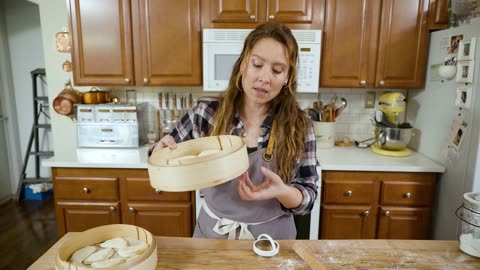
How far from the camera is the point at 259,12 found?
2035 millimetres

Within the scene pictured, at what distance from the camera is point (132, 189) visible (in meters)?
1.96

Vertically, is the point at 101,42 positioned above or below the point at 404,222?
above

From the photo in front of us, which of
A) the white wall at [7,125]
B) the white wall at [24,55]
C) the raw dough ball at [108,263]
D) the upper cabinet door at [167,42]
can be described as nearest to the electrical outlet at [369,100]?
the upper cabinet door at [167,42]

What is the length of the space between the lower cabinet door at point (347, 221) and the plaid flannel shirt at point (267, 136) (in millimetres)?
1002

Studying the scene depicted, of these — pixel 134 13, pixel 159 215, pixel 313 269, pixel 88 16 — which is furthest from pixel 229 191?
pixel 88 16

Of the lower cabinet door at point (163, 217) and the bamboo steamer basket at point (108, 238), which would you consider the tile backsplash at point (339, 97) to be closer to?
the lower cabinet door at point (163, 217)

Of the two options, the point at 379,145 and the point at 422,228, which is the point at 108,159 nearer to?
the point at 379,145

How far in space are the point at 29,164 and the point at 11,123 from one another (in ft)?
1.63

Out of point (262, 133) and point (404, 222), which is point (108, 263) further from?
point (404, 222)

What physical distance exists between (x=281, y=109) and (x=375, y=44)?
1.33 metres

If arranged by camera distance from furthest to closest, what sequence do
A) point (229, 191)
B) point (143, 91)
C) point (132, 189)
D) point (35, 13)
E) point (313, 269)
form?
1. point (35, 13)
2. point (143, 91)
3. point (132, 189)
4. point (229, 191)
5. point (313, 269)

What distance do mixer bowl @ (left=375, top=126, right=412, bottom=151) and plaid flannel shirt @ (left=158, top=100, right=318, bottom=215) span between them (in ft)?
3.99

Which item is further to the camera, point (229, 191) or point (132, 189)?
point (132, 189)

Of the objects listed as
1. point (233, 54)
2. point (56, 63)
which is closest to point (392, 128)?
point (233, 54)
